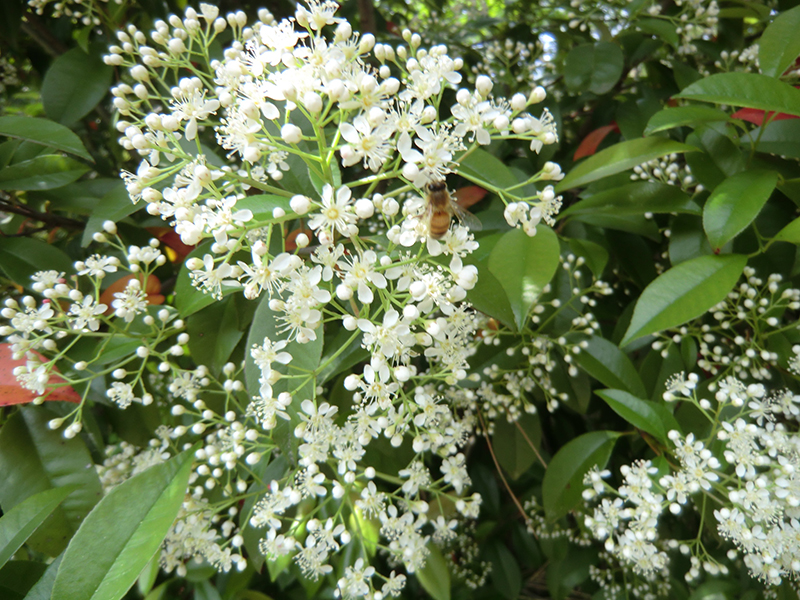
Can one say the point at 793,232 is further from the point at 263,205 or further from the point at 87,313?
the point at 87,313

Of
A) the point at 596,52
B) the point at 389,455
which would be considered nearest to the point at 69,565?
the point at 389,455

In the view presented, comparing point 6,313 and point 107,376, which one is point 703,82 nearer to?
point 6,313

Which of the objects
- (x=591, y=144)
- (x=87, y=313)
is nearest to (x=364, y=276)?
(x=87, y=313)

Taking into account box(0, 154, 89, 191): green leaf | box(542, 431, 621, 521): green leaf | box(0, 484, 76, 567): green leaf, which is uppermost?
box(0, 154, 89, 191): green leaf

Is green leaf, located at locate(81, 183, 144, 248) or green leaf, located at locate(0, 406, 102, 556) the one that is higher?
green leaf, located at locate(81, 183, 144, 248)

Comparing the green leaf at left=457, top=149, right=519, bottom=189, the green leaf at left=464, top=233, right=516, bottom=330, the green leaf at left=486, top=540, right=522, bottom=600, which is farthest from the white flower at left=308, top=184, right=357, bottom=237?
the green leaf at left=486, top=540, right=522, bottom=600

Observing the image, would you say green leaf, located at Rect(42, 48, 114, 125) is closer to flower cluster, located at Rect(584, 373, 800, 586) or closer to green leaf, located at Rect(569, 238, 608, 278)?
green leaf, located at Rect(569, 238, 608, 278)
